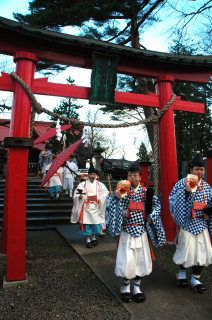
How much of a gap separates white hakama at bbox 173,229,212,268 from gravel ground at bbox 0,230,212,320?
1.45 ft

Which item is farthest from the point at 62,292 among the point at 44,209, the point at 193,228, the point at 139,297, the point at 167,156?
the point at 44,209

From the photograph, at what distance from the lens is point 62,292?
322 cm

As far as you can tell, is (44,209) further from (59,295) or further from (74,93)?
(59,295)

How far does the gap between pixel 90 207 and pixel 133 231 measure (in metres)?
2.53

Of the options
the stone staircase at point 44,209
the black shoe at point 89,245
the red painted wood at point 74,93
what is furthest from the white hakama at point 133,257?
the stone staircase at point 44,209

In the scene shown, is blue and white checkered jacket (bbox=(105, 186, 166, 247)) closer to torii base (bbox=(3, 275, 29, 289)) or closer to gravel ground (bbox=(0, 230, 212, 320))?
gravel ground (bbox=(0, 230, 212, 320))

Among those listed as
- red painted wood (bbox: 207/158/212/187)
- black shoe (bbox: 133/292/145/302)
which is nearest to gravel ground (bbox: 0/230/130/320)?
black shoe (bbox: 133/292/145/302)

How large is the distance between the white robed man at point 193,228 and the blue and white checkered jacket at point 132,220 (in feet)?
1.51

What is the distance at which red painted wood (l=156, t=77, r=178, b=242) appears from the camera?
549 centimetres

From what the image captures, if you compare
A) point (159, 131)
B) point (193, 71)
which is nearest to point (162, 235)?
point (159, 131)

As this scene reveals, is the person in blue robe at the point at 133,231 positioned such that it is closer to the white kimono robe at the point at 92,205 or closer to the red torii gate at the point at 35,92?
the red torii gate at the point at 35,92

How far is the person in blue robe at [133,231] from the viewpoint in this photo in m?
3.01

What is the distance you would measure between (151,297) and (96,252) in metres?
2.04

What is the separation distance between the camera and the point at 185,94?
1570 centimetres
